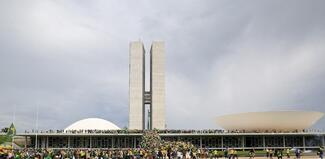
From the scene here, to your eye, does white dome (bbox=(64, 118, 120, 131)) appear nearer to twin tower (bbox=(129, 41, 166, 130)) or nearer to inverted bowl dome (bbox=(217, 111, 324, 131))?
twin tower (bbox=(129, 41, 166, 130))

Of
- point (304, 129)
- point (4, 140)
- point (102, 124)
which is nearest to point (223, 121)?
point (304, 129)

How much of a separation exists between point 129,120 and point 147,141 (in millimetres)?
21134

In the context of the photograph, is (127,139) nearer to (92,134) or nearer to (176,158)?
(92,134)

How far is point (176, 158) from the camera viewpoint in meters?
32.9

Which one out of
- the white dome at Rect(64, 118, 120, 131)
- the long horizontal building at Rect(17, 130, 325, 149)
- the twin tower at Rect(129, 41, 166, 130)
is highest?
the twin tower at Rect(129, 41, 166, 130)

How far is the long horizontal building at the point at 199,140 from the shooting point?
61.2 m

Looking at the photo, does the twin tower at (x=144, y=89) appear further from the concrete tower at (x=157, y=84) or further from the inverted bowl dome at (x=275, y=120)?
the inverted bowl dome at (x=275, y=120)

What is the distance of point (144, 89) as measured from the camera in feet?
245

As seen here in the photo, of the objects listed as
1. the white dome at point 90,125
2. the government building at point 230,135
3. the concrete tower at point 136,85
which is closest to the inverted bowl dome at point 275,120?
the government building at point 230,135

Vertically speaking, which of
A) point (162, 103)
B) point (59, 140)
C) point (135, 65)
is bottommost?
point (59, 140)

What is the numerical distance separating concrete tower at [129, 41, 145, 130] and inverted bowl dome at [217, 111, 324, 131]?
17.1 metres

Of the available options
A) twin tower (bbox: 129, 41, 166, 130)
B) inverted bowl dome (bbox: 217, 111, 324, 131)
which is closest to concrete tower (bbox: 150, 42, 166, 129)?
twin tower (bbox: 129, 41, 166, 130)

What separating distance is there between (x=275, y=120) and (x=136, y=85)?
25.9 m

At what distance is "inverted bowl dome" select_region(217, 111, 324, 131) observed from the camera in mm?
58656
